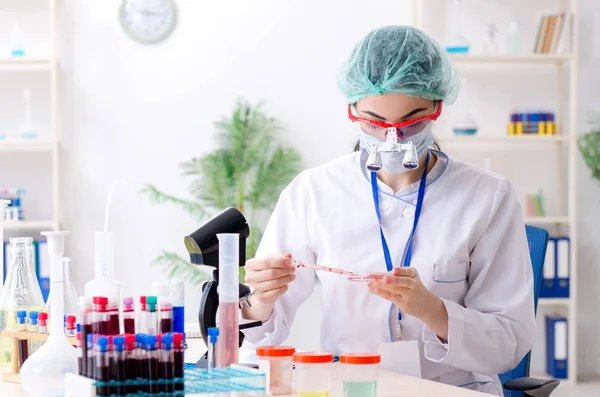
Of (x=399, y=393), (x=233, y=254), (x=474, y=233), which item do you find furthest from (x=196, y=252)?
(x=474, y=233)

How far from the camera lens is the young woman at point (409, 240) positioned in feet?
6.64

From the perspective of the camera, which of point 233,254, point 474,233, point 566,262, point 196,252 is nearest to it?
point 233,254

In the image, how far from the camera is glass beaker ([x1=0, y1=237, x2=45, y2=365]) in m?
1.92

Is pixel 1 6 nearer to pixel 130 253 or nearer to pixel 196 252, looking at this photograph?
pixel 130 253

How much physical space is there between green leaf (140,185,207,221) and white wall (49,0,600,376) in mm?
57

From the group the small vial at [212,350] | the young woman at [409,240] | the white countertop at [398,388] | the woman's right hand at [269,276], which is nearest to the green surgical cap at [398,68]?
the young woman at [409,240]

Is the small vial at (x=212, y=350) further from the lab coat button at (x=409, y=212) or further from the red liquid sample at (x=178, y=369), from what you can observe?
the lab coat button at (x=409, y=212)

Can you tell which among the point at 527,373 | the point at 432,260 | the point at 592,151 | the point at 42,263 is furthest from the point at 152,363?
the point at 592,151

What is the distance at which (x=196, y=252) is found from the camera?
5.92 ft

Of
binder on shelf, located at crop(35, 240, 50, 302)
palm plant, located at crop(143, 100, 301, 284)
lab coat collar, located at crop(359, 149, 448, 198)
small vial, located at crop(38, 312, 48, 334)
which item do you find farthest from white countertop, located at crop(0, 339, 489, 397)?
palm plant, located at crop(143, 100, 301, 284)

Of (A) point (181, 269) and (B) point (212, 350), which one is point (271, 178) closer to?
(A) point (181, 269)

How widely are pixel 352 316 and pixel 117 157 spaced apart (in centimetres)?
297

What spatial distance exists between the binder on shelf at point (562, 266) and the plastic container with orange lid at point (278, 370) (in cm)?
333

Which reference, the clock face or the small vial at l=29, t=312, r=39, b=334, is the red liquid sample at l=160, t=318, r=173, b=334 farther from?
the clock face
